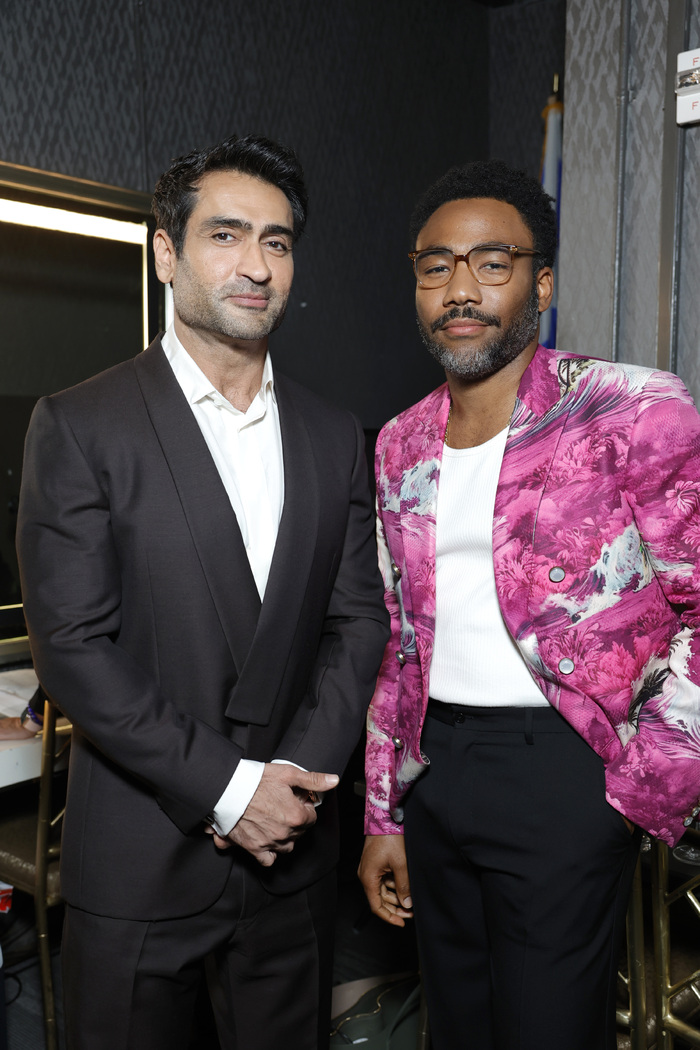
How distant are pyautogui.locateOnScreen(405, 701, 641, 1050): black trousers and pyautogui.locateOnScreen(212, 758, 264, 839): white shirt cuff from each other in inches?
12.9

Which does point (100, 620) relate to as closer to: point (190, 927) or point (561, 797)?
point (190, 927)

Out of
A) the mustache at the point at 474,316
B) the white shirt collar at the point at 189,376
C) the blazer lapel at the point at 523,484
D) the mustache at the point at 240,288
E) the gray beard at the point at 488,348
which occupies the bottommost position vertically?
Result: the blazer lapel at the point at 523,484

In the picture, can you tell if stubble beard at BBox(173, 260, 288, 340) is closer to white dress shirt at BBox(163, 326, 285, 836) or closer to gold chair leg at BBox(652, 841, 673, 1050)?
white dress shirt at BBox(163, 326, 285, 836)

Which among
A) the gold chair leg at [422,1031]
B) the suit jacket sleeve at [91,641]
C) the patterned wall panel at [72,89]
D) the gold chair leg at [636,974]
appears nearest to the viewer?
the suit jacket sleeve at [91,641]

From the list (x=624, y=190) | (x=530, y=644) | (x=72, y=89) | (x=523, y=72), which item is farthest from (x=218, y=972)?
(x=523, y=72)

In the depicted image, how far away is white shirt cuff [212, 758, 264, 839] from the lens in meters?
1.33

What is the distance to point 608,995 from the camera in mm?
1425

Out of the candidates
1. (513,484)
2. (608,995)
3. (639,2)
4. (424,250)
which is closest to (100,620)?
(513,484)

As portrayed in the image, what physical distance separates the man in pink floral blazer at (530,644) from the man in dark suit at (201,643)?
0.54 ft

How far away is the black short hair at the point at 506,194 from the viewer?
1596 mm

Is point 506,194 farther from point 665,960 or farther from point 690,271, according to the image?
point 665,960

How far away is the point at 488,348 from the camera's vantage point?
152cm

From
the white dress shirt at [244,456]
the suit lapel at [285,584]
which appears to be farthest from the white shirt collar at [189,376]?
the suit lapel at [285,584]

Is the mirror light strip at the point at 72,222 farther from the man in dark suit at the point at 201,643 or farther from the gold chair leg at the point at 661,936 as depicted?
the gold chair leg at the point at 661,936
